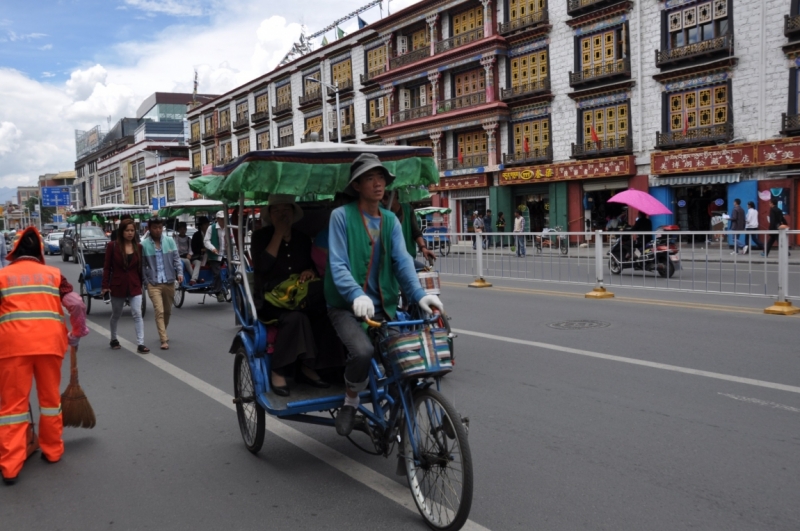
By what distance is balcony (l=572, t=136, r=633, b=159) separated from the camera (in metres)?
29.5

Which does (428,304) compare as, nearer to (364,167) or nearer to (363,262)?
(363,262)

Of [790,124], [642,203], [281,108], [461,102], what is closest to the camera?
[642,203]

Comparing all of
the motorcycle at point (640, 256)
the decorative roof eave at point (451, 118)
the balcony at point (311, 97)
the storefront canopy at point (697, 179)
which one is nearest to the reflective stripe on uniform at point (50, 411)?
the motorcycle at point (640, 256)

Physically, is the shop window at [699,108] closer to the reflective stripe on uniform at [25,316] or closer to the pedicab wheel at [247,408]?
the pedicab wheel at [247,408]

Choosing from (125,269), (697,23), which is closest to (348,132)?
(697,23)

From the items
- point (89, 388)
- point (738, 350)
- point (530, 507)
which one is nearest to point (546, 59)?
point (738, 350)

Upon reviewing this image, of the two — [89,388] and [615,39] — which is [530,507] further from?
[615,39]

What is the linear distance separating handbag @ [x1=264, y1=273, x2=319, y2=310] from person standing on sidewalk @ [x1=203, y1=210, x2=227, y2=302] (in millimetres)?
8247

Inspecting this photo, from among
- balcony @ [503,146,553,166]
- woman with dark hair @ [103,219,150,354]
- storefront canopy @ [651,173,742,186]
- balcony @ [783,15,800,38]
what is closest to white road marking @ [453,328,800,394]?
woman with dark hair @ [103,219,150,354]

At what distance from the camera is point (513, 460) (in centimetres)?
462

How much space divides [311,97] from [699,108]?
94.4 feet

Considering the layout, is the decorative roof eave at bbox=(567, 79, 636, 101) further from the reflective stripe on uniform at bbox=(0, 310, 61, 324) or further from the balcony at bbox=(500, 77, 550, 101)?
the reflective stripe on uniform at bbox=(0, 310, 61, 324)

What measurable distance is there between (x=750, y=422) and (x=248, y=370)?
3.70 metres

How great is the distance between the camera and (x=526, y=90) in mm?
33281
